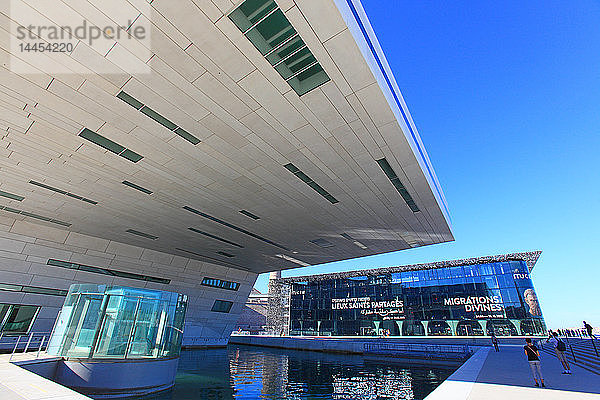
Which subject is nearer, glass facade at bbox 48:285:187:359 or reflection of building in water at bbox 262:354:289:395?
glass facade at bbox 48:285:187:359

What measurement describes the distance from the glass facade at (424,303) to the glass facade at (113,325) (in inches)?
1821

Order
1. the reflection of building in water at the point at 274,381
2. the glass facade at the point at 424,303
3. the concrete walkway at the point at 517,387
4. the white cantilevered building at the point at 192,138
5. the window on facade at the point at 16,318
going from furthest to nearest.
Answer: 1. the glass facade at the point at 424,303
2. the window on facade at the point at 16,318
3. the reflection of building in water at the point at 274,381
4. the white cantilevered building at the point at 192,138
5. the concrete walkway at the point at 517,387

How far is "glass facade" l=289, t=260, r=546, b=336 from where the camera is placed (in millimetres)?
42500

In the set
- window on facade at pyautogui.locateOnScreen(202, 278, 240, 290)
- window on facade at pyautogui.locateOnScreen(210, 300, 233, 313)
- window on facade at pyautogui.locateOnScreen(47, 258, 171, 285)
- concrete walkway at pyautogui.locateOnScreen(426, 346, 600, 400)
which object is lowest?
concrete walkway at pyautogui.locateOnScreen(426, 346, 600, 400)

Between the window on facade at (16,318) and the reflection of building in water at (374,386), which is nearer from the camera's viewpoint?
the reflection of building in water at (374,386)

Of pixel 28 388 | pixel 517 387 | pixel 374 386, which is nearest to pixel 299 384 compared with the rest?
pixel 374 386

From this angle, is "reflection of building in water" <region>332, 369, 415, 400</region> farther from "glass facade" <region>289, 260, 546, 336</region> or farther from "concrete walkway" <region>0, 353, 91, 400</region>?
"glass facade" <region>289, 260, 546, 336</region>

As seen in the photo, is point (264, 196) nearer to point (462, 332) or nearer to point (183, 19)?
point (183, 19)

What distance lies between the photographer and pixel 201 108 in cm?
984

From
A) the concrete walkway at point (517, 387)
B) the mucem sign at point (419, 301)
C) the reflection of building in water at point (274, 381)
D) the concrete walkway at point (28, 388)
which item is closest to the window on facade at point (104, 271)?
the reflection of building in water at point (274, 381)

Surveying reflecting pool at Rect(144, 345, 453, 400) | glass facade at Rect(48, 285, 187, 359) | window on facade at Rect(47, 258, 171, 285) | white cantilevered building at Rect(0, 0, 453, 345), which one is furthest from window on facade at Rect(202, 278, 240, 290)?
glass facade at Rect(48, 285, 187, 359)

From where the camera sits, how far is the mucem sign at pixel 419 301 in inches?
1676

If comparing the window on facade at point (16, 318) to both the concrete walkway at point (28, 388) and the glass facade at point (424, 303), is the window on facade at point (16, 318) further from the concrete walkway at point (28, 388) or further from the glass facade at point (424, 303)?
the glass facade at point (424, 303)

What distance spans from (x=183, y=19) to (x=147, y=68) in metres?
2.07
